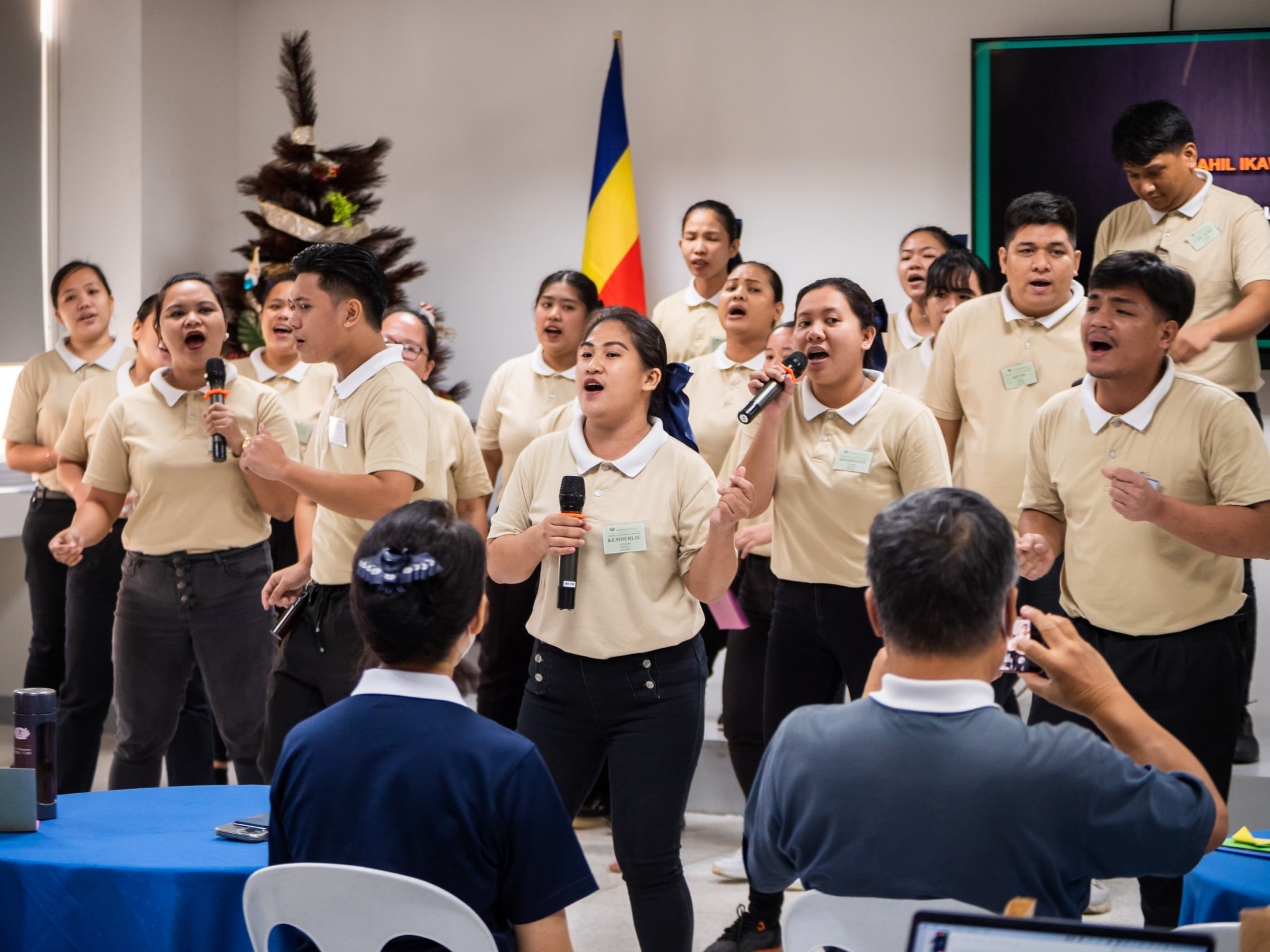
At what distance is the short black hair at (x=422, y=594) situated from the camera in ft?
5.72

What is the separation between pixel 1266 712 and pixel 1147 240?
199 cm

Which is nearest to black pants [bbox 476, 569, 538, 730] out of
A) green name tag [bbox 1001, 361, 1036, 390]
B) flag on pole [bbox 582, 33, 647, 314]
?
green name tag [bbox 1001, 361, 1036, 390]

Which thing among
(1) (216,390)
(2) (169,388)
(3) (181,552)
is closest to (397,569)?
(1) (216,390)

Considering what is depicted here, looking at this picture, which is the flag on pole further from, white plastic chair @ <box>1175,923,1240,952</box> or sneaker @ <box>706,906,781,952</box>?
white plastic chair @ <box>1175,923,1240,952</box>

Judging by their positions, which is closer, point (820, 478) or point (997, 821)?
point (997, 821)

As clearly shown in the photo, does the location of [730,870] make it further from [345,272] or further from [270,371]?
[270,371]

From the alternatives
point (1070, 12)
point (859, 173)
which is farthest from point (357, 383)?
point (1070, 12)

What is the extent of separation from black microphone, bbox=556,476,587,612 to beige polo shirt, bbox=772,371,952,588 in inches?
30.4

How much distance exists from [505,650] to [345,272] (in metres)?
1.57

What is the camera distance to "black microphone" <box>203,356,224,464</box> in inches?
133

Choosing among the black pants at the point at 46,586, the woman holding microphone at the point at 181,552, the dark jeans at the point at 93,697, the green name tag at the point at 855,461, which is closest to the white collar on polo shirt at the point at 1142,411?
the green name tag at the point at 855,461

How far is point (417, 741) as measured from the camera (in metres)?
1.69

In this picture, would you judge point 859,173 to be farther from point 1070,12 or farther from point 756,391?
point 756,391

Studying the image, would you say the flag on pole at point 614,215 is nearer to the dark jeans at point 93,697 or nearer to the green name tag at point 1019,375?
the green name tag at point 1019,375
